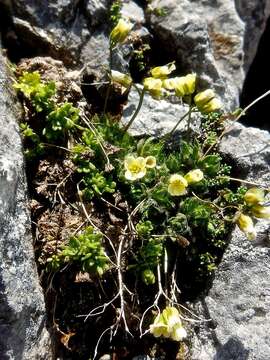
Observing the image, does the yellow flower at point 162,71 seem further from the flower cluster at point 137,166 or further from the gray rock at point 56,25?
the gray rock at point 56,25

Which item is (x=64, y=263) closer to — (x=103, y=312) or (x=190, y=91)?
(x=103, y=312)

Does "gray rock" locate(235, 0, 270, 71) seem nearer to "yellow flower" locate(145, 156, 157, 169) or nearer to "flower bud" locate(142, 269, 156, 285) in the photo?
"yellow flower" locate(145, 156, 157, 169)

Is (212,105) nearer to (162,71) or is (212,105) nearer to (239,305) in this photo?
(162,71)

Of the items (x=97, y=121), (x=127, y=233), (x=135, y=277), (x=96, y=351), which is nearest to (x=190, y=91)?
(x=97, y=121)

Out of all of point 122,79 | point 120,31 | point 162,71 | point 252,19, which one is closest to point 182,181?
point 162,71

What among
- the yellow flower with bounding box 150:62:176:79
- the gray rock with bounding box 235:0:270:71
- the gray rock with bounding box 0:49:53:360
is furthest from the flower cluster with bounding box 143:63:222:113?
the gray rock with bounding box 235:0:270:71

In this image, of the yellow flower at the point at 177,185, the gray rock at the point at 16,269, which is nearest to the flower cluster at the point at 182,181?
the yellow flower at the point at 177,185

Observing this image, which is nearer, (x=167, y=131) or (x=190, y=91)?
(x=190, y=91)
